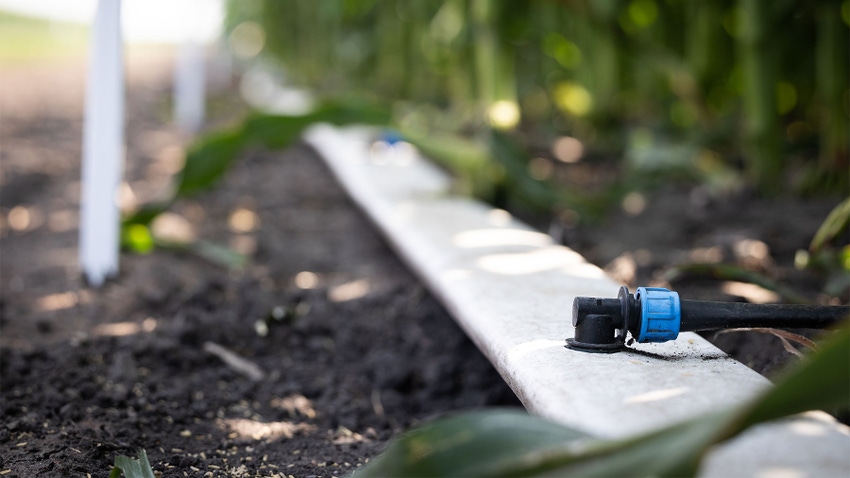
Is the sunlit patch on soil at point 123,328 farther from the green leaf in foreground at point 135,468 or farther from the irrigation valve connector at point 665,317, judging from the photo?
the irrigation valve connector at point 665,317

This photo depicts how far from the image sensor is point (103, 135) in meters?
1.40

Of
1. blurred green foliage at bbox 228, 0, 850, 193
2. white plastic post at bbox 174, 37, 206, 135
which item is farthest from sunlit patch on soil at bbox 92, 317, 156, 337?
white plastic post at bbox 174, 37, 206, 135

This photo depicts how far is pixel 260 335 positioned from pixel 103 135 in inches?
17.1

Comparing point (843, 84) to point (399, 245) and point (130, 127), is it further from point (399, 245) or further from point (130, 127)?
point (130, 127)

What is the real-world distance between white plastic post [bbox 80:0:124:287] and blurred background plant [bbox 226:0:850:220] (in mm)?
694

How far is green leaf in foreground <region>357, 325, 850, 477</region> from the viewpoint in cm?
49

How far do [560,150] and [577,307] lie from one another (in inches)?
91.5

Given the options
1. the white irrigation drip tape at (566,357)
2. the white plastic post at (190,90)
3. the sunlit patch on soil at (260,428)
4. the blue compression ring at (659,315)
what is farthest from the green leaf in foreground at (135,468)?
the white plastic post at (190,90)

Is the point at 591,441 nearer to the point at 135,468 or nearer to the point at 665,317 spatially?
the point at 665,317

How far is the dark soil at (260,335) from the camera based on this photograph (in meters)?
0.91

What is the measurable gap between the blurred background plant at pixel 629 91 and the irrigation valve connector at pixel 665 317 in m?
0.99

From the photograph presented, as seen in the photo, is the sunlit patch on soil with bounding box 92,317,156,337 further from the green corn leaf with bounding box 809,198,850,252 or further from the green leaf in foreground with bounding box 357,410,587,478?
the green corn leaf with bounding box 809,198,850,252

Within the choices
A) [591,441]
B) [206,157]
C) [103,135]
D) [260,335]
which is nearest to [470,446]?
[591,441]

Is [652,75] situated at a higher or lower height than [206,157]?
higher
